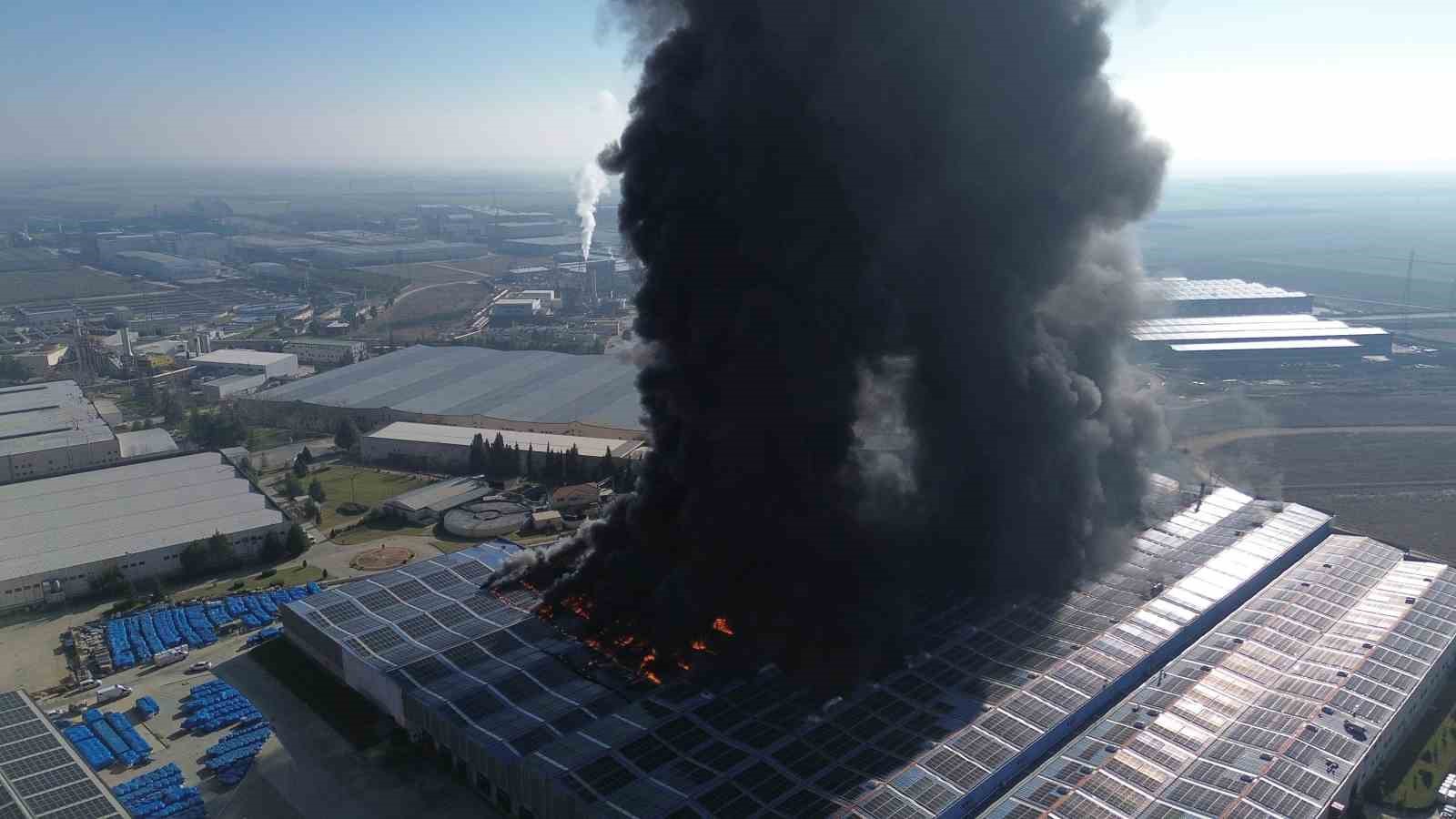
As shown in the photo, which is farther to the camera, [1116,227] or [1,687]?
[1116,227]

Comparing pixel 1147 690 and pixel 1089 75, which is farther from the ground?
pixel 1089 75

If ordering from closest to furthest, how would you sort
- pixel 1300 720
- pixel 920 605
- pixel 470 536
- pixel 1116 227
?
pixel 1300 720 → pixel 920 605 → pixel 1116 227 → pixel 470 536

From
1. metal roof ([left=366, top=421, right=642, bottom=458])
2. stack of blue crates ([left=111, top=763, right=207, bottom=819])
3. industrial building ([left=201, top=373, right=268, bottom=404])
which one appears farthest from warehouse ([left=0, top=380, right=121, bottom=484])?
stack of blue crates ([left=111, top=763, right=207, bottom=819])

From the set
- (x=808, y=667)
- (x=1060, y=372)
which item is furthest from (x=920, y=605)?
(x=1060, y=372)

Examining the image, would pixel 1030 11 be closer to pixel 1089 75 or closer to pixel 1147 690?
pixel 1089 75

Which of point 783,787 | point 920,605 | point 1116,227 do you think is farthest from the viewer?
point 1116,227

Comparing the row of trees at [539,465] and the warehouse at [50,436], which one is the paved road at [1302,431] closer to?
the row of trees at [539,465]

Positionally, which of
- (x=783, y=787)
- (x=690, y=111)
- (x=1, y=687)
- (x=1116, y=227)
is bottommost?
(x=1, y=687)

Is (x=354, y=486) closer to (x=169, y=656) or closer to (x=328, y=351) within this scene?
(x=169, y=656)
